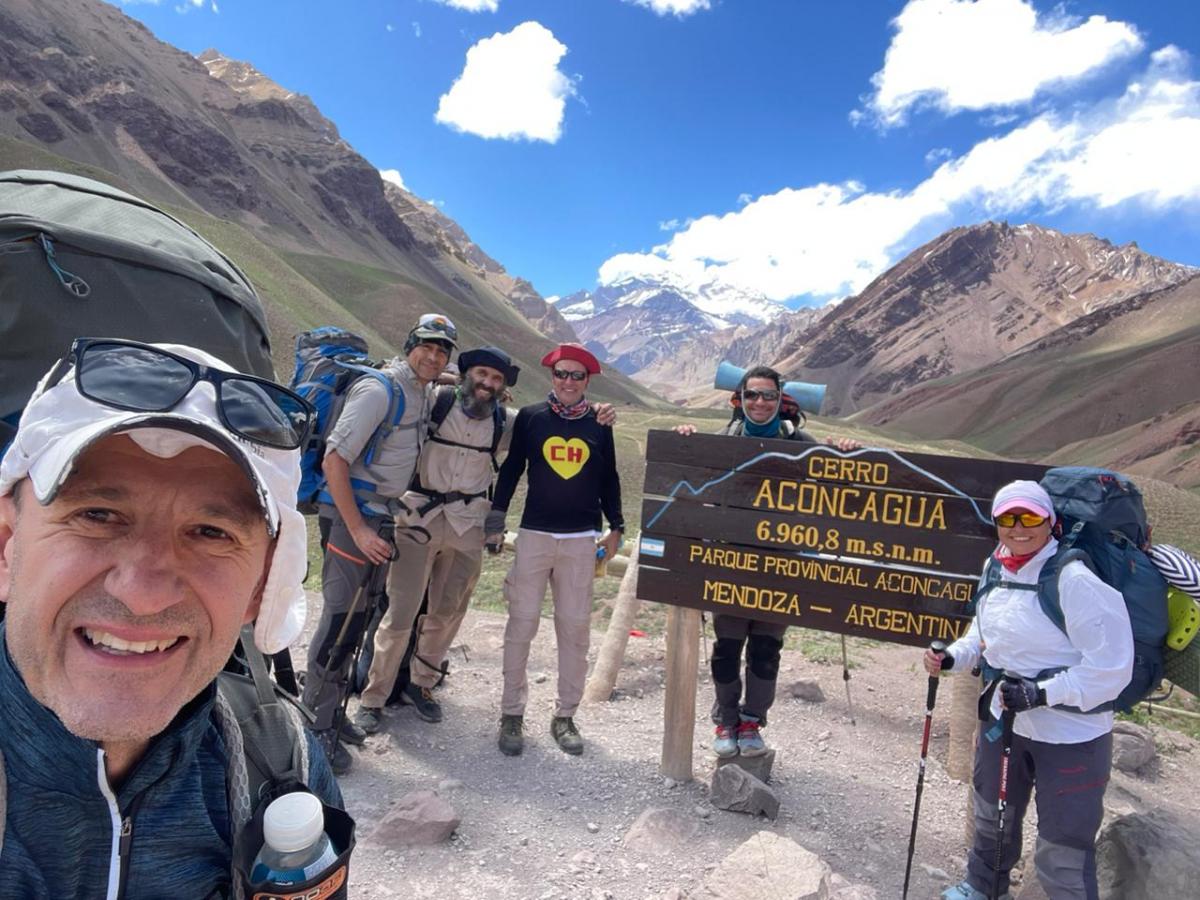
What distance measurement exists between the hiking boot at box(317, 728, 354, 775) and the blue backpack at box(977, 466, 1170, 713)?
13.4ft

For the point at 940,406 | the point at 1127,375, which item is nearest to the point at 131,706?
the point at 1127,375

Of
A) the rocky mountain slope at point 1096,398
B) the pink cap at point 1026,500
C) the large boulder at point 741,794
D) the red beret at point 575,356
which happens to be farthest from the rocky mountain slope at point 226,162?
the rocky mountain slope at point 1096,398

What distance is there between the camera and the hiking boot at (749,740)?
4770 millimetres

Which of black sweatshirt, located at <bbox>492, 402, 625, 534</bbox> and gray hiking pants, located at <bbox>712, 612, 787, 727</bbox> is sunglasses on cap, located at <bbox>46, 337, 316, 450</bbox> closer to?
black sweatshirt, located at <bbox>492, 402, 625, 534</bbox>

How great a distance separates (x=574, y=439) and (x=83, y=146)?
106m

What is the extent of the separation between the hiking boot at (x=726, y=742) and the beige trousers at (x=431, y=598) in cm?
210

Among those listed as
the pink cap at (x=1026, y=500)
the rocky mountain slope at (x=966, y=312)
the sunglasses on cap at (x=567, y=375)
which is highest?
the rocky mountain slope at (x=966, y=312)

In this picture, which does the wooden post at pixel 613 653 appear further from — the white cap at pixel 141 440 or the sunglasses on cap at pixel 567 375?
the white cap at pixel 141 440

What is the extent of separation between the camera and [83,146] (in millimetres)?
83312

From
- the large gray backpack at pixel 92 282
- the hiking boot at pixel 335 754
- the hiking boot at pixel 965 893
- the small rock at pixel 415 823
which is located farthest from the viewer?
the hiking boot at pixel 335 754

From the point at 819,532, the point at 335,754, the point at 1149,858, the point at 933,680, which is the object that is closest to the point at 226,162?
the point at 335,754

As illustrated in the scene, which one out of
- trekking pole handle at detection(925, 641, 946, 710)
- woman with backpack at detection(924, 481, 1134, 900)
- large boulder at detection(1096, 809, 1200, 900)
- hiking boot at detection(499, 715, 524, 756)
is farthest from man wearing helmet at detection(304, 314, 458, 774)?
large boulder at detection(1096, 809, 1200, 900)

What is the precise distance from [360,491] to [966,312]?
207 meters

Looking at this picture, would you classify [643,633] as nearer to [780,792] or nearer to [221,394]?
[780,792]
